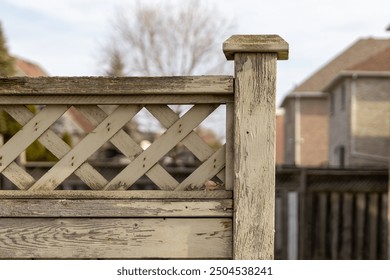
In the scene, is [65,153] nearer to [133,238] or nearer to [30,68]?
[133,238]

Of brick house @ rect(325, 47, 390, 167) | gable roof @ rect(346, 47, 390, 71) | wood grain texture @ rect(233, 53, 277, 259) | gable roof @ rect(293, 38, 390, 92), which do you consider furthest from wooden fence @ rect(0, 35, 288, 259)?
gable roof @ rect(293, 38, 390, 92)

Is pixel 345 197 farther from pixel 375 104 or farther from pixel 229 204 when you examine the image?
pixel 375 104

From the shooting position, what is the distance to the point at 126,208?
3.62 metres

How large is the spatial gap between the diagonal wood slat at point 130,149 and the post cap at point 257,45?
0.64 meters

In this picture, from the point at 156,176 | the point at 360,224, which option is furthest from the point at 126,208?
the point at 360,224

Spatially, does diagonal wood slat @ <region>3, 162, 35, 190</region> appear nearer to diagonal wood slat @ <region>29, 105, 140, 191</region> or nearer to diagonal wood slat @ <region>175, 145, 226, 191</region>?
diagonal wood slat @ <region>29, 105, 140, 191</region>

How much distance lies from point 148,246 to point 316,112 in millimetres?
36472

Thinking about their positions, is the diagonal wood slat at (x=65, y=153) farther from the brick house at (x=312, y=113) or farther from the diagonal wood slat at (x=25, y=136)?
the brick house at (x=312, y=113)

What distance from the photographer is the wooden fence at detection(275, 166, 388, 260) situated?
11852mm

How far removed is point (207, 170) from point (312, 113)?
119 ft
